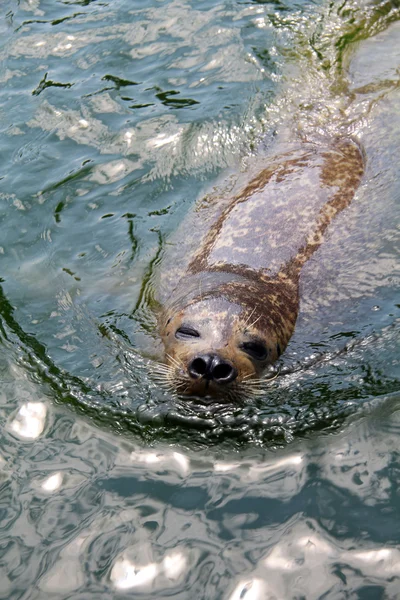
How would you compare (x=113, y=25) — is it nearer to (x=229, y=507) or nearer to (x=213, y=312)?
(x=213, y=312)

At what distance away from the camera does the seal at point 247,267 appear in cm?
575

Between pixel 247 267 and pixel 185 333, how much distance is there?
3.59 feet

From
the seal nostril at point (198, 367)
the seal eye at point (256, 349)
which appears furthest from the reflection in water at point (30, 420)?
the seal eye at point (256, 349)

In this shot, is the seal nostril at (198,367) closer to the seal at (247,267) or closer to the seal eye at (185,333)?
the seal at (247,267)

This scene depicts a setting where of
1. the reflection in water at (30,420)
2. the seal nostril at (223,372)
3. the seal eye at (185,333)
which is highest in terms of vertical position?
the seal nostril at (223,372)

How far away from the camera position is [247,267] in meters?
6.77

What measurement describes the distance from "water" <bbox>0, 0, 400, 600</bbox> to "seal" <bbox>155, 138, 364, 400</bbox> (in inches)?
7.1

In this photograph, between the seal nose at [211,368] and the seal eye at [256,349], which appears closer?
the seal nose at [211,368]

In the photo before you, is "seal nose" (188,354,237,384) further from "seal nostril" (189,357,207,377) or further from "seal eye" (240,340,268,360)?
"seal eye" (240,340,268,360)

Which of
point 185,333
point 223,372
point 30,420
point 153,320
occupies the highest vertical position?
point 223,372

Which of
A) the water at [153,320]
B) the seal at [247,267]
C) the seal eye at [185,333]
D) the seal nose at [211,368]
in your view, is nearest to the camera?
the water at [153,320]

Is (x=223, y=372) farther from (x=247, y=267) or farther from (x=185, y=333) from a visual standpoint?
(x=247, y=267)

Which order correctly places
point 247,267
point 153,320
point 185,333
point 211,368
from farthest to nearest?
point 247,267 → point 153,320 → point 185,333 → point 211,368

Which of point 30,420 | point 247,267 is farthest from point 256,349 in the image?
point 30,420
